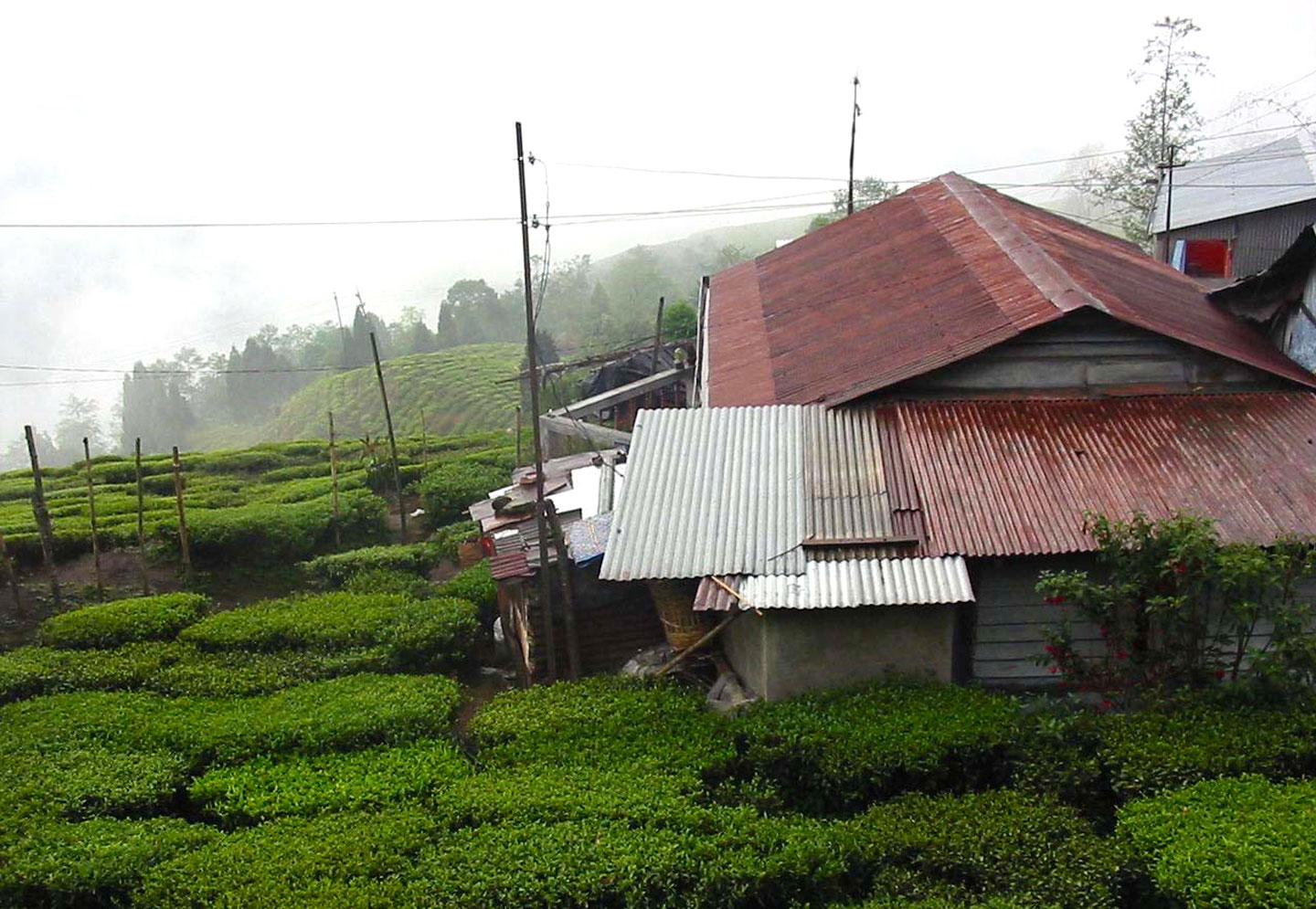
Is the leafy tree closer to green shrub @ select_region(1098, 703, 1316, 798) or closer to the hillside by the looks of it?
the hillside

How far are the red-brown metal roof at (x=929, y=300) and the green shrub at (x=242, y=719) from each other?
654cm

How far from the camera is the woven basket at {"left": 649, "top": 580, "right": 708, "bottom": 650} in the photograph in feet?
36.6

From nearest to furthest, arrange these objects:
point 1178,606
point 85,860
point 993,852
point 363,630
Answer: point 993,852 → point 85,860 → point 1178,606 → point 363,630

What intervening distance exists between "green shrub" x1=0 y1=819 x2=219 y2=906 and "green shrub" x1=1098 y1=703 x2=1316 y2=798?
8.13m

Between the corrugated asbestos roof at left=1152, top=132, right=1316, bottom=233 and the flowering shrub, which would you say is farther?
the corrugated asbestos roof at left=1152, top=132, right=1316, bottom=233

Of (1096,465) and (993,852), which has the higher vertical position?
(1096,465)

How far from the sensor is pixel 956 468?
37.0 ft

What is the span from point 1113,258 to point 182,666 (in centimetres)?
1696

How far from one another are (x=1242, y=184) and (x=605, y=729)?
1067 inches

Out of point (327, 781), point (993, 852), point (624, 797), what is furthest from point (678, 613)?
point (993, 852)

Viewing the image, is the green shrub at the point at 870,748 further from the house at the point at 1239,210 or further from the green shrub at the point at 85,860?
the house at the point at 1239,210

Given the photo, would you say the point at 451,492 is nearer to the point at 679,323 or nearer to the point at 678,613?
the point at 678,613

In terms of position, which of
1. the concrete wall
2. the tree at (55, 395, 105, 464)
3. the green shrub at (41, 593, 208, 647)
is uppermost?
the concrete wall

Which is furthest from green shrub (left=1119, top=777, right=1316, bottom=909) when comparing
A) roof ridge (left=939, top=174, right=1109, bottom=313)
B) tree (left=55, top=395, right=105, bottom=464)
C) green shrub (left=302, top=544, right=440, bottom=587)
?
tree (left=55, top=395, right=105, bottom=464)
